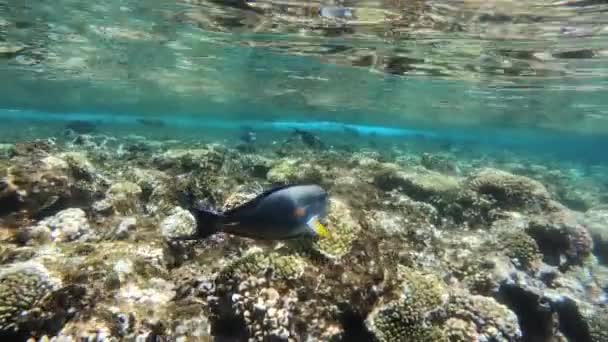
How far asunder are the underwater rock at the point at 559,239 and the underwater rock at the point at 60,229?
9.83 meters

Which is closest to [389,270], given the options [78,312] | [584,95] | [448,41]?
[78,312]

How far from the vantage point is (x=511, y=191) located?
10.6m

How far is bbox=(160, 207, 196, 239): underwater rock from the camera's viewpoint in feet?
20.5

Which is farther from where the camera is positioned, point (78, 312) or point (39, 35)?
point (39, 35)

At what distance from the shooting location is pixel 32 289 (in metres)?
4.18

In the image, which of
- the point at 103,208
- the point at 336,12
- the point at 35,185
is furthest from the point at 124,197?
the point at 336,12

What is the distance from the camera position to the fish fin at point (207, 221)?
9.99 ft

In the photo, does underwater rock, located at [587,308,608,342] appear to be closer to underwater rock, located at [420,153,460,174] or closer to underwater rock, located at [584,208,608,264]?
underwater rock, located at [584,208,608,264]

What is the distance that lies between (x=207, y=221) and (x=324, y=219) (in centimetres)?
300

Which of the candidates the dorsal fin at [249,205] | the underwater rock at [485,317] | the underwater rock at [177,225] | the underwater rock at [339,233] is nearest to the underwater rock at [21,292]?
the underwater rock at [177,225]

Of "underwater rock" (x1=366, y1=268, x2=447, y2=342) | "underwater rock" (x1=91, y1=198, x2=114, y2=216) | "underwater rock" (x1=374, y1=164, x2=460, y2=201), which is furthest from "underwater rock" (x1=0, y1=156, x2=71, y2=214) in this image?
"underwater rock" (x1=374, y1=164, x2=460, y2=201)

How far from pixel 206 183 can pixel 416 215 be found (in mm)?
4983

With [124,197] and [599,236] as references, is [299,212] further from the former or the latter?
[599,236]

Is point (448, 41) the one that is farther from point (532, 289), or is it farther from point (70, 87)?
point (70, 87)
